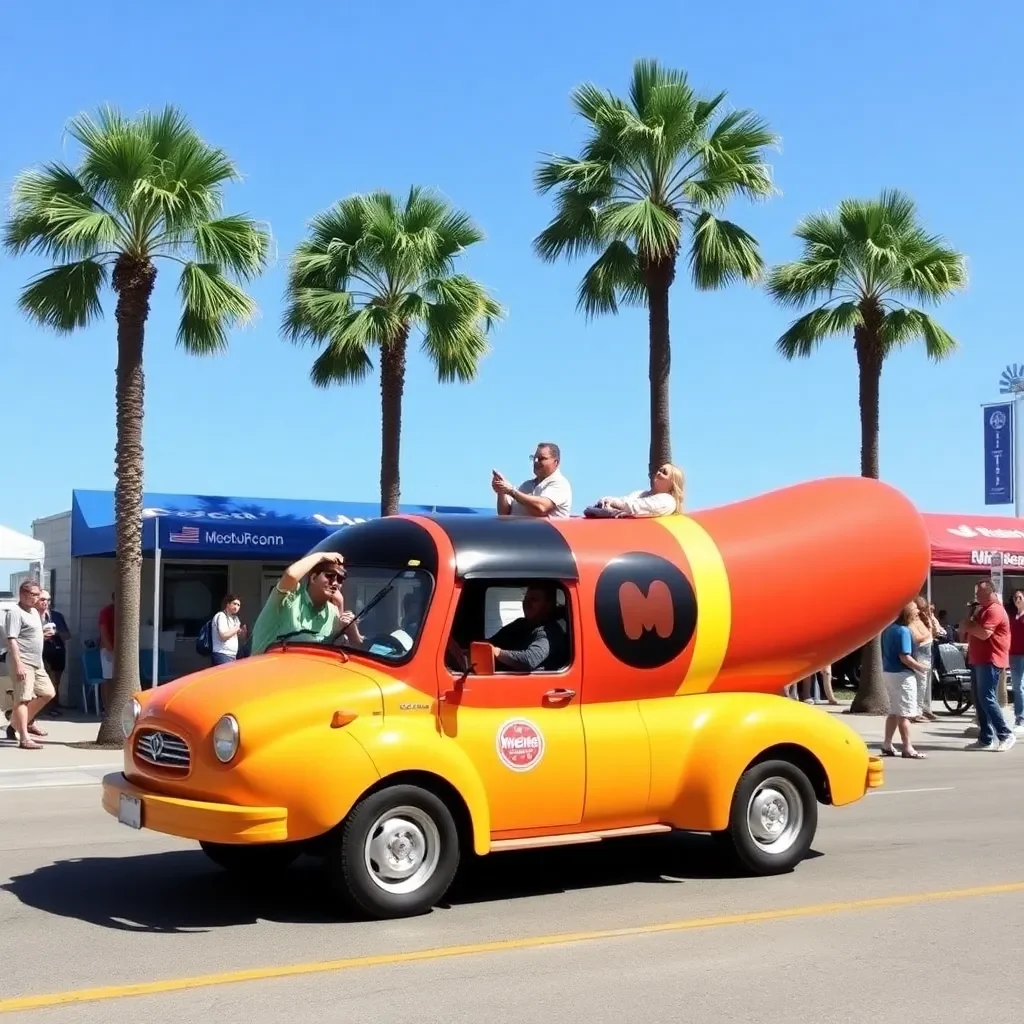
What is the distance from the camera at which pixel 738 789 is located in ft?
27.1

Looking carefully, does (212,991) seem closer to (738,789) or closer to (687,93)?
(738,789)

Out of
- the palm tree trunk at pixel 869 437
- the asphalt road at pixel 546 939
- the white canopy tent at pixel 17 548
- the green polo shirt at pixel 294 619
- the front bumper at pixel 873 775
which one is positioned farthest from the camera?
the palm tree trunk at pixel 869 437

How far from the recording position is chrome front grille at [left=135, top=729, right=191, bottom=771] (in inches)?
275

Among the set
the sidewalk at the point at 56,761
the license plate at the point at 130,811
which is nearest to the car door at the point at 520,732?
the license plate at the point at 130,811

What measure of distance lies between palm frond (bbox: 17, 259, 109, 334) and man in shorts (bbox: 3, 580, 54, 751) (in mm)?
3975

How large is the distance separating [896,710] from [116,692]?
9539 mm

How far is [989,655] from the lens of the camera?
16625 mm

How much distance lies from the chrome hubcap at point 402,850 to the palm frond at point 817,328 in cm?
1782

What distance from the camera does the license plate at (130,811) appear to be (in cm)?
706

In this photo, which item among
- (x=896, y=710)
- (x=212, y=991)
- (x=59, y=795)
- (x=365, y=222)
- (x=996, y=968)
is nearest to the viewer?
(x=212, y=991)

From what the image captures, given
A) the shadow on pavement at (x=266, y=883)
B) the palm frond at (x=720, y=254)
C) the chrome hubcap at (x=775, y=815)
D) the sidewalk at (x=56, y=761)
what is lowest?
the sidewalk at (x=56, y=761)

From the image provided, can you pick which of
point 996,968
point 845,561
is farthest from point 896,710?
point 996,968

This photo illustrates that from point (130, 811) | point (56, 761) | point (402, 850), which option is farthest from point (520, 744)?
point (56, 761)

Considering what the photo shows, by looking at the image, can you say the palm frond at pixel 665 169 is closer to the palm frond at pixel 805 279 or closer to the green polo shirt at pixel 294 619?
the palm frond at pixel 805 279
